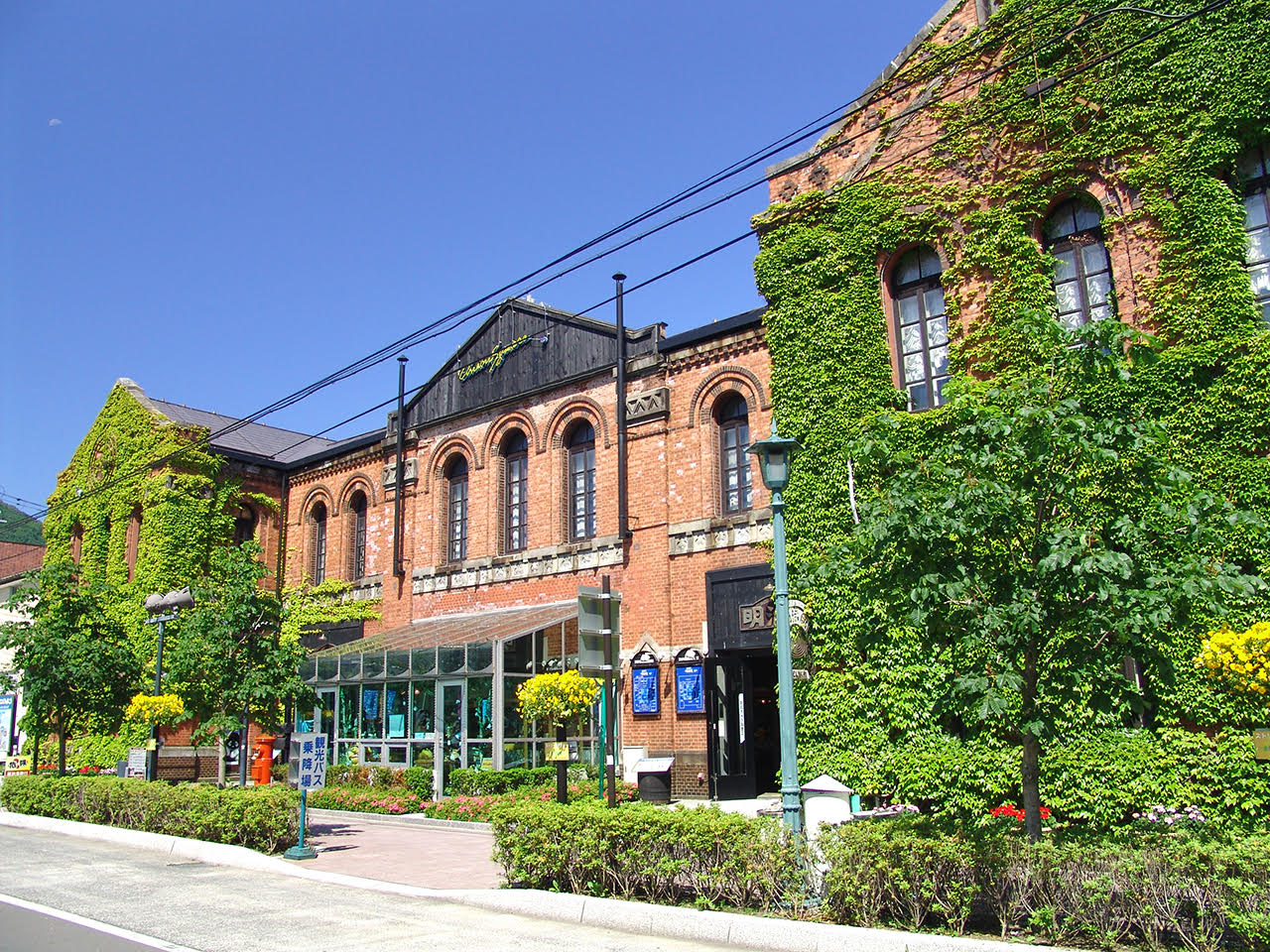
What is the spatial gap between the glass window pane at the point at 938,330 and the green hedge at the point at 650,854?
9035 millimetres

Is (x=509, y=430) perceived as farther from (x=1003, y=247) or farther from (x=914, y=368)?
(x=1003, y=247)

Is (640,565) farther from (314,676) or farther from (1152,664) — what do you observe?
(1152,664)

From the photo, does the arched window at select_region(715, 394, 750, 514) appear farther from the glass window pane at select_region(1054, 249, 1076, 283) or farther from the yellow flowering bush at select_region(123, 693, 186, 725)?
the yellow flowering bush at select_region(123, 693, 186, 725)

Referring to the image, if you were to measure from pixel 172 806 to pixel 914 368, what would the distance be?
1381 centimetres

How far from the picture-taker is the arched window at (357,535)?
1133 inches

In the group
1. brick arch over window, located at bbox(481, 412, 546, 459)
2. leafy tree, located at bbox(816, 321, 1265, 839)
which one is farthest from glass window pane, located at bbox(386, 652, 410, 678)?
leafy tree, located at bbox(816, 321, 1265, 839)

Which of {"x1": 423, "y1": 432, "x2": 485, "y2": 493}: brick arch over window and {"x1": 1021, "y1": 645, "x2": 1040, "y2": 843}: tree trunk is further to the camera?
{"x1": 423, "y1": 432, "x2": 485, "y2": 493}: brick arch over window

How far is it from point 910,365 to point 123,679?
18411 millimetres

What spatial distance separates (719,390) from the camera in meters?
20.5

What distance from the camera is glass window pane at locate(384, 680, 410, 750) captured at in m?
22.5

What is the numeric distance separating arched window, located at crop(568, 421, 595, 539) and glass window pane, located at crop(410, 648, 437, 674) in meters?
4.17

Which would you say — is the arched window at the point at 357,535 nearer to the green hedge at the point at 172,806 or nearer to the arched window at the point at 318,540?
the arched window at the point at 318,540

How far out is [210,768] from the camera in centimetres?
2828

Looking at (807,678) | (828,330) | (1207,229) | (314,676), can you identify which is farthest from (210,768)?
(1207,229)
